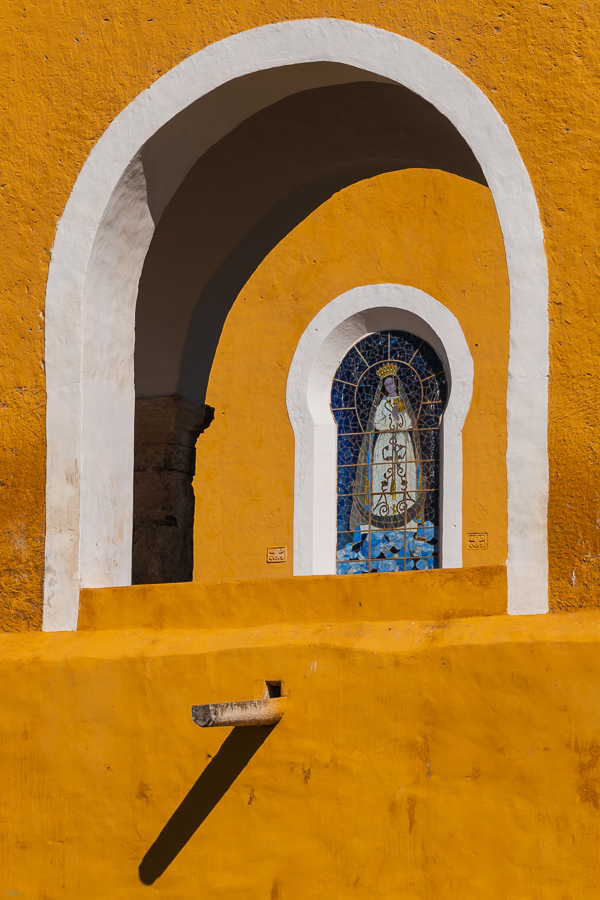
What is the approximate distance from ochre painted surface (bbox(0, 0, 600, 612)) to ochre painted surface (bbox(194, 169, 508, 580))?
3919 mm

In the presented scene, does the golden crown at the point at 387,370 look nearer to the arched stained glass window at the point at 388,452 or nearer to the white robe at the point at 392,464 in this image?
the arched stained glass window at the point at 388,452

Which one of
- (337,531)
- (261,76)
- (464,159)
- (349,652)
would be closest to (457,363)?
(337,531)

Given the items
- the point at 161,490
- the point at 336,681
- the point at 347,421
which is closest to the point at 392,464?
the point at 347,421

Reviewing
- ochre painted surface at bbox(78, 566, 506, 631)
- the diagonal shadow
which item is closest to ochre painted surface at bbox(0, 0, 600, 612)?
ochre painted surface at bbox(78, 566, 506, 631)

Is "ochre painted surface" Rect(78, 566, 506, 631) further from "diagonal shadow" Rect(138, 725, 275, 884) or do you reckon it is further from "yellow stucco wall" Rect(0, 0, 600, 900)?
"diagonal shadow" Rect(138, 725, 275, 884)

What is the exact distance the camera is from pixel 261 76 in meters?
5.27

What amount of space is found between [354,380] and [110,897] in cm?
536

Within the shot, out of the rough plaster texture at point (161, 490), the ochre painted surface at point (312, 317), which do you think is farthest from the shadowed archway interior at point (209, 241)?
the ochre painted surface at point (312, 317)

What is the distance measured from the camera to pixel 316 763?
183 inches

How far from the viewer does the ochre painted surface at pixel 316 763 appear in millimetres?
4227

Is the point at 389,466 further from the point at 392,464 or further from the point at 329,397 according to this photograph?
the point at 329,397

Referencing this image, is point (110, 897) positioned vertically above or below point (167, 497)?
below

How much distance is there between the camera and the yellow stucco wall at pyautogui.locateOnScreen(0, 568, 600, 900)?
13.9 ft

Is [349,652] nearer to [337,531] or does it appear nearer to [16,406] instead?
[16,406]
